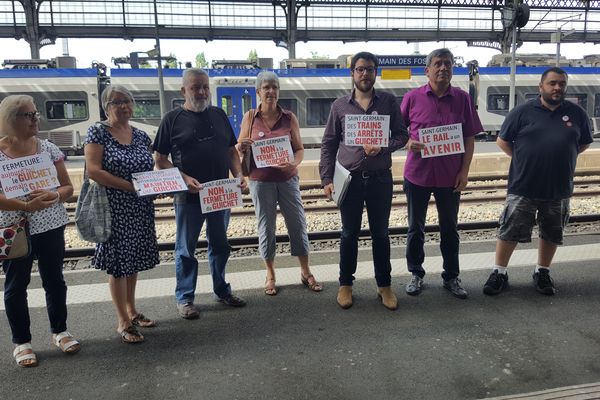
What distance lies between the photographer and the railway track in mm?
6074

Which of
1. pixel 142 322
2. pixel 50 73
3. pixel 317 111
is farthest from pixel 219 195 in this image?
pixel 50 73

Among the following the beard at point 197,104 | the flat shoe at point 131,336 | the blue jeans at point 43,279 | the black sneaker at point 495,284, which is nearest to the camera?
the blue jeans at point 43,279

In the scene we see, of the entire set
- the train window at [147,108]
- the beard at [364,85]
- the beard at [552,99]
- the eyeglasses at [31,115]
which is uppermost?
the train window at [147,108]

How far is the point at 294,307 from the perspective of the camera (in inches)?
171

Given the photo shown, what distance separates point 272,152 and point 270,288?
131 centimetres

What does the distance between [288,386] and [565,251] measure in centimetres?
428

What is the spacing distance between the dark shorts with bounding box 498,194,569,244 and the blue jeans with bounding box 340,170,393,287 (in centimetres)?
122

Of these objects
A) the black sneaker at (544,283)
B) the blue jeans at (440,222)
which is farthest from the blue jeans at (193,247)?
the black sneaker at (544,283)

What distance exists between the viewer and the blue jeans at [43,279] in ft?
11.0

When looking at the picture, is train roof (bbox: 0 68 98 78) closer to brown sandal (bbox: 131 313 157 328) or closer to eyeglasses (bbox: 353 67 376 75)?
brown sandal (bbox: 131 313 157 328)

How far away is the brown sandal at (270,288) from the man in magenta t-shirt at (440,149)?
1288 mm

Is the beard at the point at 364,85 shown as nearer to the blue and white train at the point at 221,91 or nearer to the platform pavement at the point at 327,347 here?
the platform pavement at the point at 327,347

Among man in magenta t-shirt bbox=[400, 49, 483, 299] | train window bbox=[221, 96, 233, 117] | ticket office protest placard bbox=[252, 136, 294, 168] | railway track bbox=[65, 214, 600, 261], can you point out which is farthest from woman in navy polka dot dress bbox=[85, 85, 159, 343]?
train window bbox=[221, 96, 233, 117]

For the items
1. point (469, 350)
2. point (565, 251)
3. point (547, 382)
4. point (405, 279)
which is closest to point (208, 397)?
point (469, 350)
